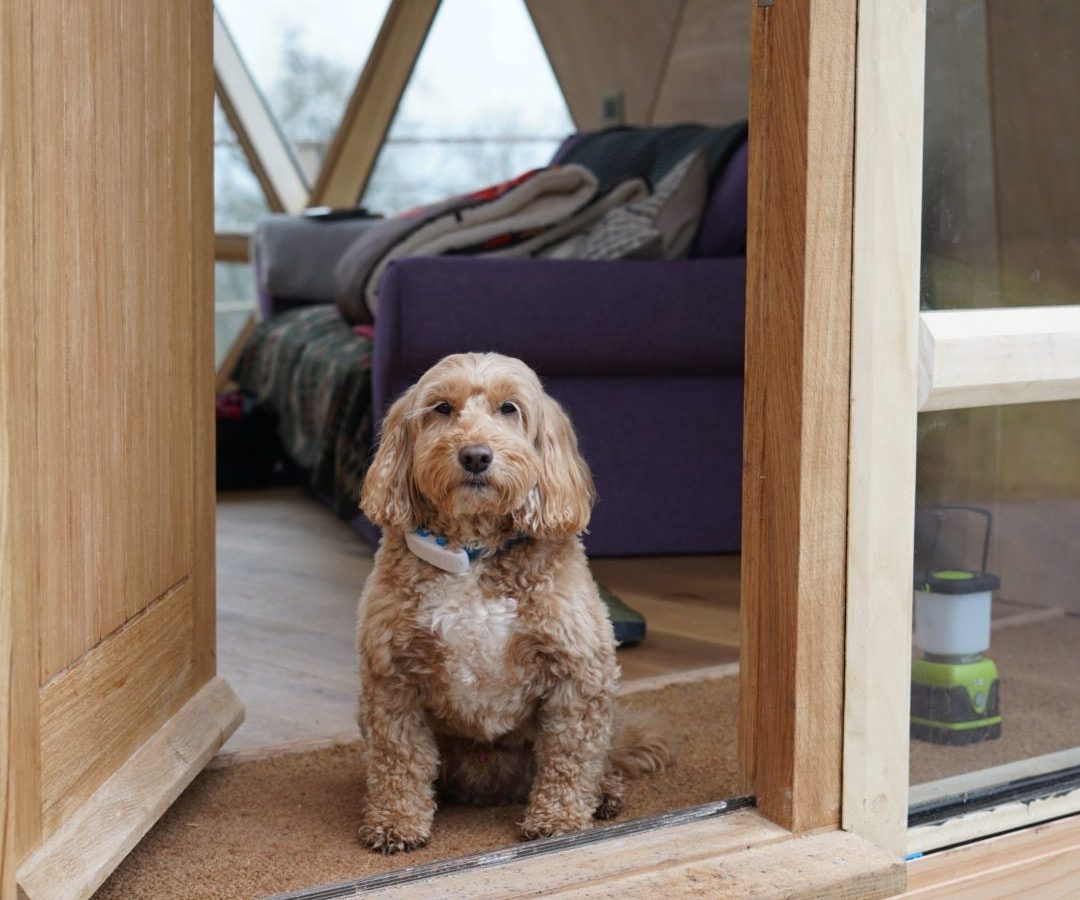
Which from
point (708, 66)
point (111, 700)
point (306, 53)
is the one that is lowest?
point (111, 700)

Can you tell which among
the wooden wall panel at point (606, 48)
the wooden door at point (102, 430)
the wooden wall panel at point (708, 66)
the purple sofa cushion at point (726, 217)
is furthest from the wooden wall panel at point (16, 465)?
the wooden wall panel at point (606, 48)

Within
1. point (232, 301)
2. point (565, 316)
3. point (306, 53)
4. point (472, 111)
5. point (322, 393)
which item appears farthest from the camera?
point (232, 301)

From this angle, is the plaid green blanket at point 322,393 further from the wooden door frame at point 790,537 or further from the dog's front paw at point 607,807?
the wooden door frame at point 790,537

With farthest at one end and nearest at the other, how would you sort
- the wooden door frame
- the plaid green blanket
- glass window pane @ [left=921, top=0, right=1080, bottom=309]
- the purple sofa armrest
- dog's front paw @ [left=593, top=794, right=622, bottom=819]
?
the plaid green blanket, the purple sofa armrest, dog's front paw @ [left=593, top=794, right=622, bottom=819], glass window pane @ [left=921, top=0, right=1080, bottom=309], the wooden door frame

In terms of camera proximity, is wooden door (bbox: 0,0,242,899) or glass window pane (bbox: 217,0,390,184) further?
glass window pane (bbox: 217,0,390,184)

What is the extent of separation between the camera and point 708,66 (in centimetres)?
457

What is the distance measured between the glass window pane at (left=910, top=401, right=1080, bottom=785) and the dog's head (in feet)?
1.40

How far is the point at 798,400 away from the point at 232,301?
18.7ft

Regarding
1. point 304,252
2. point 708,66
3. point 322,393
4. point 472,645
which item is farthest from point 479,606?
point 304,252

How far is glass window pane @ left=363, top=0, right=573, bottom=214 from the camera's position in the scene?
5855mm

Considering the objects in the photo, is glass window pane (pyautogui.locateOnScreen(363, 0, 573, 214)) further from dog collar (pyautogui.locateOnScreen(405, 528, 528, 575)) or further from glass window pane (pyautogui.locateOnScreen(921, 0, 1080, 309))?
dog collar (pyautogui.locateOnScreen(405, 528, 528, 575))

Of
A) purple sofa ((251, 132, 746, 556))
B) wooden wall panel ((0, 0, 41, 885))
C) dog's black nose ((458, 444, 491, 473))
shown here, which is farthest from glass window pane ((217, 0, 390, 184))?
wooden wall panel ((0, 0, 41, 885))

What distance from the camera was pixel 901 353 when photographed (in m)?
1.46

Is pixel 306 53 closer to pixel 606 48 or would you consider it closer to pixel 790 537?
pixel 606 48
